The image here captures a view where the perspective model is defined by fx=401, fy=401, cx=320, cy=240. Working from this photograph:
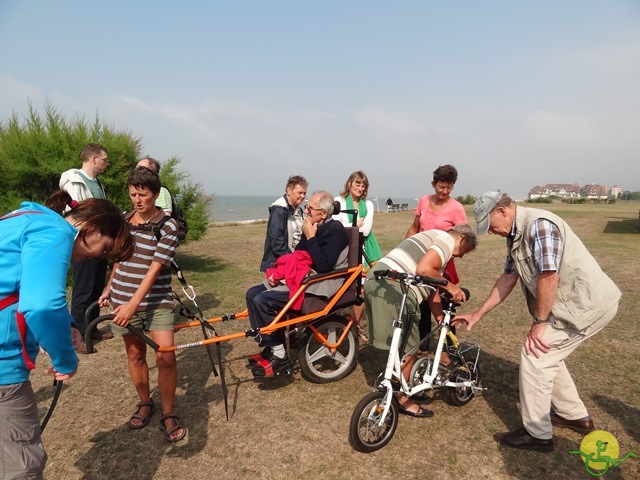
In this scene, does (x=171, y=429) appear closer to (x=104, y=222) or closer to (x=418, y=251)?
(x=104, y=222)

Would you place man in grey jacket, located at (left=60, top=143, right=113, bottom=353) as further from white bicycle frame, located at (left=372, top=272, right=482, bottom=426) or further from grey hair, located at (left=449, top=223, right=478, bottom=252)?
grey hair, located at (left=449, top=223, right=478, bottom=252)

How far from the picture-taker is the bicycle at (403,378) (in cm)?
302

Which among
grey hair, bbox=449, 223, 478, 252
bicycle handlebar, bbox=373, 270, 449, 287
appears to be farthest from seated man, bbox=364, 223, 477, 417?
bicycle handlebar, bbox=373, 270, 449, 287

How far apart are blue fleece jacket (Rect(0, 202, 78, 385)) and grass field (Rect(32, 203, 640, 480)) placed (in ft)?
5.74

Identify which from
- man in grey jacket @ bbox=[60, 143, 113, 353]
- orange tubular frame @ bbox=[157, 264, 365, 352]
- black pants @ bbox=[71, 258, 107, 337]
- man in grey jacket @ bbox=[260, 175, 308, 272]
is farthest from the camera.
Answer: black pants @ bbox=[71, 258, 107, 337]

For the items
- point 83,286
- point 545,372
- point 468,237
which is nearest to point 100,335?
point 83,286

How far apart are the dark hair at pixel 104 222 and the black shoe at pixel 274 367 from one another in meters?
2.18

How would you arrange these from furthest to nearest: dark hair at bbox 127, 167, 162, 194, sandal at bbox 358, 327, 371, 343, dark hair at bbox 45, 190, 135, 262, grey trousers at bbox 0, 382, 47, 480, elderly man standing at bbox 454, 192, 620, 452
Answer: sandal at bbox 358, 327, 371, 343 → dark hair at bbox 127, 167, 162, 194 → elderly man standing at bbox 454, 192, 620, 452 → dark hair at bbox 45, 190, 135, 262 → grey trousers at bbox 0, 382, 47, 480

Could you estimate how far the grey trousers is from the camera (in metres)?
1.79

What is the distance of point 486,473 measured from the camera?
9.48 ft

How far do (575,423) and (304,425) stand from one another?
2.24m

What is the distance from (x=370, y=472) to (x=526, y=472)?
3.66ft

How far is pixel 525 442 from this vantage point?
10.1 feet

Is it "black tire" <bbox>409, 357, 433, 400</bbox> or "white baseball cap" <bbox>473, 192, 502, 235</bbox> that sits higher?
"white baseball cap" <bbox>473, 192, 502, 235</bbox>
